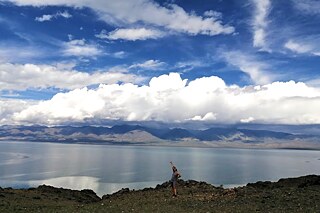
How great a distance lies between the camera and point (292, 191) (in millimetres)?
37281

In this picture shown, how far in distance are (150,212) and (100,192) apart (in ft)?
290

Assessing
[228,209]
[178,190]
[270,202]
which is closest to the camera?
[228,209]

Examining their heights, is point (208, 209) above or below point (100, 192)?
above

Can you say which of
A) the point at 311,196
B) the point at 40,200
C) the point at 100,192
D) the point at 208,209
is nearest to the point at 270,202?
the point at 311,196

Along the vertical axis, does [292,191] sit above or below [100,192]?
above

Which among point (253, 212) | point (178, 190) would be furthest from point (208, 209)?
point (178, 190)

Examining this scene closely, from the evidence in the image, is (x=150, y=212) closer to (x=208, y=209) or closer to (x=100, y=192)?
(x=208, y=209)

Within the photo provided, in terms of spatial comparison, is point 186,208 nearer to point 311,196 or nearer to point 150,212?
point 150,212

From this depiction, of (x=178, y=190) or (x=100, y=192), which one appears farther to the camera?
(x=100, y=192)

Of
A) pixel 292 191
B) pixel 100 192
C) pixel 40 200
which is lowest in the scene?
pixel 100 192

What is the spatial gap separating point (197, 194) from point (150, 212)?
13.4m

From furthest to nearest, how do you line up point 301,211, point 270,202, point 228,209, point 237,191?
A: point 237,191
point 270,202
point 228,209
point 301,211

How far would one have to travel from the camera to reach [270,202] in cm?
3306

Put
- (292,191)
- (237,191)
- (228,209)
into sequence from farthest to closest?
(237,191)
(292,191)
(228,209)
